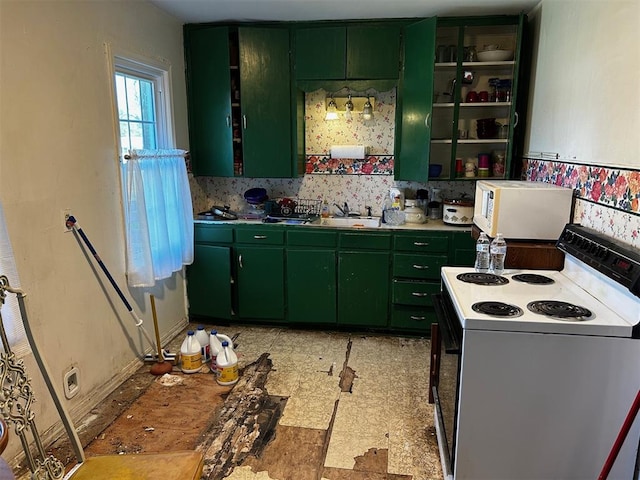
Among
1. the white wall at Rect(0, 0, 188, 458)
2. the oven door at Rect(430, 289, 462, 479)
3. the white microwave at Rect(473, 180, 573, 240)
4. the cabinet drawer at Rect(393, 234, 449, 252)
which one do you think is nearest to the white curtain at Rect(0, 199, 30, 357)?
the white wall at Rect(0, 0, 188, 458)

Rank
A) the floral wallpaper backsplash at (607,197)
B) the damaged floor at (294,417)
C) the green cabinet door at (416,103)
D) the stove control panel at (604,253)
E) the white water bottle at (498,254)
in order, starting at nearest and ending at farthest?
the stove control panel at (604,253), the floral wallpaper backsplash at (607,197), the damaged floor at (294,417), the white water bottle at (498,254), the green cabinet door at (416,103)

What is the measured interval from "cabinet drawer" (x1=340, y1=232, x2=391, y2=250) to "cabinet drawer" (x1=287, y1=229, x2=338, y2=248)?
8 centimetres

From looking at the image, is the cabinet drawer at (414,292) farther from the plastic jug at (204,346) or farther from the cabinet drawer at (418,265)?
the plastic jug at (204,346)

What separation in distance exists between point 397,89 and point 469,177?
2.87 ft

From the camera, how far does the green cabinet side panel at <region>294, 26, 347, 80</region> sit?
3.46m

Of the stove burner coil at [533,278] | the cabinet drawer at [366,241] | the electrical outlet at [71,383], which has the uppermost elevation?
the stove burner coil at [533,278]

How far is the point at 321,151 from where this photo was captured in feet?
12.9

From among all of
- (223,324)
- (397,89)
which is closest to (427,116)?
(397,89)

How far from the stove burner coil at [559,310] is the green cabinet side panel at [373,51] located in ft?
7.35

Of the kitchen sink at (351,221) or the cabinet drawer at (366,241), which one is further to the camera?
the kitchen sink at (351,221)

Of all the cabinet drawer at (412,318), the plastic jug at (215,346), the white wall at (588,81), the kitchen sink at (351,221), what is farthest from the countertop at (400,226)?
the plastic jug at (215,346)

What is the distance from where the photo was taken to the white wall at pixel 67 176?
2020 millimetres

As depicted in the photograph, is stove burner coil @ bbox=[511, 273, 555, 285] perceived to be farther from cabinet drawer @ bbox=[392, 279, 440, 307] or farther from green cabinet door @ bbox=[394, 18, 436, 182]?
green cabinet door @ bbox=[394, 18, 436, 182]

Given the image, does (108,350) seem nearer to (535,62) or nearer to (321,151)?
(321,151)
